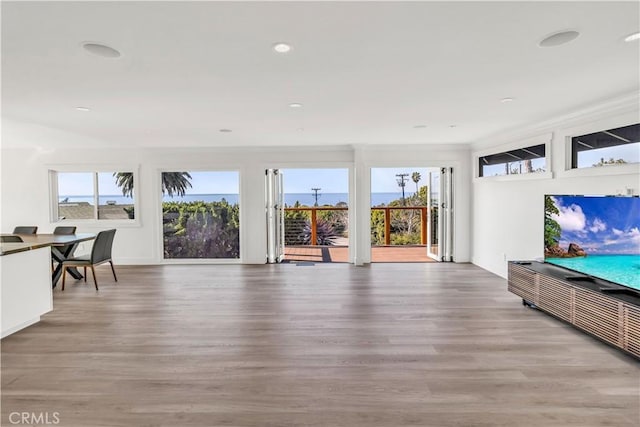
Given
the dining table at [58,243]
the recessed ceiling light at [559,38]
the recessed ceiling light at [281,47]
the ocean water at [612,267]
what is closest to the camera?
the recessed ceiling light at [559,38]

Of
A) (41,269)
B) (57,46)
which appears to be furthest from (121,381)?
(57,46)

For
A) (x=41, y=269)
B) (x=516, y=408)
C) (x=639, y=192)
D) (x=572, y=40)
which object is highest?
(x=572, y=40)

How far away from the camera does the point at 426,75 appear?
8.56ft

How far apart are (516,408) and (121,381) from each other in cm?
254

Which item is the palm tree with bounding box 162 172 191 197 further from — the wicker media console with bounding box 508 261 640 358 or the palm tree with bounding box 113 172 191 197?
the wicker media console with bounding box 508 261 640 358

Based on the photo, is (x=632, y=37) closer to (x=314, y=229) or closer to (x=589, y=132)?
(x=589, y=132)

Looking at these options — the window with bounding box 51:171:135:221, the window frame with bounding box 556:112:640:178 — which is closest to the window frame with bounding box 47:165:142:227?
the window with bounding box 51:171:135:221

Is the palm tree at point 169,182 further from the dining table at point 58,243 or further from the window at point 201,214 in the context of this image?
the dining table at point 58,243

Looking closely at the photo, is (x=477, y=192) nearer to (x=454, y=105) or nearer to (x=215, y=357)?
(x=454, y=105)

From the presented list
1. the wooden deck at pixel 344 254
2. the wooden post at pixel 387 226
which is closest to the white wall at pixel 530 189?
the wooden deck at pixel 344 254

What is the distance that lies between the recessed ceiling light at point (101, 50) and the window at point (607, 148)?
4304 millimetres

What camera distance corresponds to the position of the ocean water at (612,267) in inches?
108

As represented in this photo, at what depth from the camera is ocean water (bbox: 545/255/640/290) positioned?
9.04 feet
